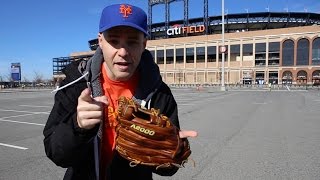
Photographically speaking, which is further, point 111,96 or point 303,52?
point 303,52

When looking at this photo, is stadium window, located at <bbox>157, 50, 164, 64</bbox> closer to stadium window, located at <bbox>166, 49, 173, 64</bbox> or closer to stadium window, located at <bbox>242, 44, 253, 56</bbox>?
stadium window, located at <bbox>166, 49, 173, 64</bbox>

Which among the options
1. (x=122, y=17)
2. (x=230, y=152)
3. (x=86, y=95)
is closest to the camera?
(x=86, y=95)

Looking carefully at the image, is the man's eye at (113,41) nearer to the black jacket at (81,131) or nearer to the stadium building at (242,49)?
the black jacket at (81,131)

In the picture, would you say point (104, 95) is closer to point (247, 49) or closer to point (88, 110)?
point (88, 110)

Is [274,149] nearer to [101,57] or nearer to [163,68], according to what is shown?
[101,57]

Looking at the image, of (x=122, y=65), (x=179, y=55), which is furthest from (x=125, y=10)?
(x=179, y=55)

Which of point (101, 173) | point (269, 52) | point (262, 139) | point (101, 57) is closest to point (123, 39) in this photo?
point (101, 57)

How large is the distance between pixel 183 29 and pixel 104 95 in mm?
101335

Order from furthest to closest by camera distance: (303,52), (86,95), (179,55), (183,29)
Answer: (179,55) → (183,29) → (303,52) → (86,95)

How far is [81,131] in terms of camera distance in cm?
168

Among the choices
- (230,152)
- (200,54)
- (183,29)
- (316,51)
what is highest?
(183,29)

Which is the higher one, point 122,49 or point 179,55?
point 179,55

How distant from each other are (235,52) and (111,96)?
307ft

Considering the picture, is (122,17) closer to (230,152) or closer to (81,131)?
(81,131)
